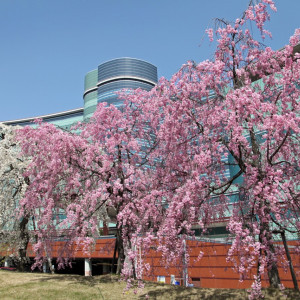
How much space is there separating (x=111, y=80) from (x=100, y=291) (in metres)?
114

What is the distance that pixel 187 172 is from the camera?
10.0 metres

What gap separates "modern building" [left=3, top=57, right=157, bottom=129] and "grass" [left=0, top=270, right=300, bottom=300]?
10383 cm

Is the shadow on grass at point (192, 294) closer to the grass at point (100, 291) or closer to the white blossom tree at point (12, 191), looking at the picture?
the grass at point (100, 291)

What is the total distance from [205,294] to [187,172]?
3.97 metres

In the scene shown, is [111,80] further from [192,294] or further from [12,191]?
[192,294]

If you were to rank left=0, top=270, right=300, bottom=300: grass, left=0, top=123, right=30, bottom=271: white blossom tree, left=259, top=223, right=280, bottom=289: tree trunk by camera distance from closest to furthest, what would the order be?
left=259, top=223, right=280, bottom=289: tree trunk < left=0, top=270, right=300, bottom=300: grass < left=0, top=123, right=30, bottom=271: white blossom tree

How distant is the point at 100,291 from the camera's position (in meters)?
10.7

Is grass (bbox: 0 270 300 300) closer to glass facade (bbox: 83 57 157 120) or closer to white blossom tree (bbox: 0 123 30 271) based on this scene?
white blossom tree (bbox: 0 123 30 271)

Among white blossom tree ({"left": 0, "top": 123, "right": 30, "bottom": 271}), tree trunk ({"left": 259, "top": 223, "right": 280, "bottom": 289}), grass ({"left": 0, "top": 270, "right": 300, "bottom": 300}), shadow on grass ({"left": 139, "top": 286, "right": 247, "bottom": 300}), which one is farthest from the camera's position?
white blossom tree ({"left": 0, "top": 123, "right": 30, "bottom": 271})

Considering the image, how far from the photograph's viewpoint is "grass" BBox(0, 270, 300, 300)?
9.56 m

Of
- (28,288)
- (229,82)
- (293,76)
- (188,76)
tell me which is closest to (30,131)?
(28,288)

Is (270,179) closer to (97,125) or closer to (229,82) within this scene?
(229,82)

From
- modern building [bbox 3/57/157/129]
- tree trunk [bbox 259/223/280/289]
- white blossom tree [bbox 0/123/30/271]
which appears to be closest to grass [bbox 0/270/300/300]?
tree trunk [bbox 259/223/280/289]

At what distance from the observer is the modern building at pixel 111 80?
389ft
